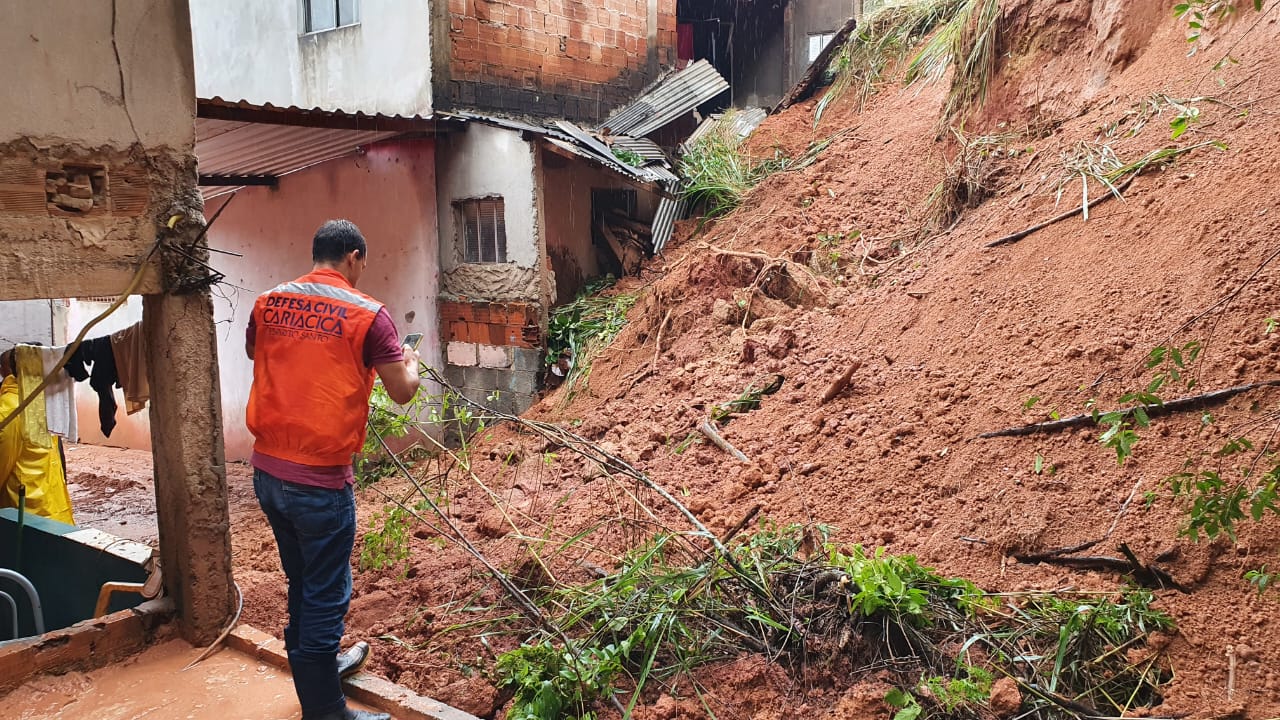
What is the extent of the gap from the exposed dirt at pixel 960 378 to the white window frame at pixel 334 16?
16.9 feet

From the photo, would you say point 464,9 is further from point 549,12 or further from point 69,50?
point 69,50

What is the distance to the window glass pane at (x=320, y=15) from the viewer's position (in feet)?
33.6

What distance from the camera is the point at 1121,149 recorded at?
18.6ft

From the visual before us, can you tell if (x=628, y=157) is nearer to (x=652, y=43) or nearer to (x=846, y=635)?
(x=652, y=43)

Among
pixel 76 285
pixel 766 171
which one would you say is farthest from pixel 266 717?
pixel 766 171

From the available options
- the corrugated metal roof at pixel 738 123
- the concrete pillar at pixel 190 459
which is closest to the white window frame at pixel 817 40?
the corrugated metal roof at pixel 738 123

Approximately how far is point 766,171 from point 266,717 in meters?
7.23

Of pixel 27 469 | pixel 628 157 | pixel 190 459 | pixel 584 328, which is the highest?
pixel 628 157

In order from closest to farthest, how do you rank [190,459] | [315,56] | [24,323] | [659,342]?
1. [190,459]
2. [659,342]
3. [24,323]
4. [315,56]

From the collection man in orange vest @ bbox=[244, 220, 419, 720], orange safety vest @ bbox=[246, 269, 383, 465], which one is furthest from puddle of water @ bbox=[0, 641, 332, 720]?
orange safety vest @ bbox=[246, 269, 383, 465]

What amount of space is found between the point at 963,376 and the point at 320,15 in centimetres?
900

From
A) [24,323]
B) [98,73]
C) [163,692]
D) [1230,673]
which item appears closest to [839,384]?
[1230,673]

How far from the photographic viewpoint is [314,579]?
3354 millimetres

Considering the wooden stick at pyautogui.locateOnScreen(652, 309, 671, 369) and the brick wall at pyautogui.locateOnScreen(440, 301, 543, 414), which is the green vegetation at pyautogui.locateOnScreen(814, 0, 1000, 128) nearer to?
the wooden stick at pyautogui.locateOnScreen(652, 309, 671, 369)
